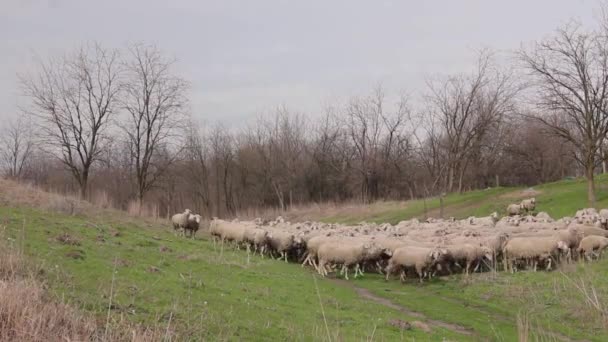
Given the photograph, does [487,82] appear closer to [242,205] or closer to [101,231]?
[242,205]

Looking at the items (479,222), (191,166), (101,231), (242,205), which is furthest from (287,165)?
(101,231)

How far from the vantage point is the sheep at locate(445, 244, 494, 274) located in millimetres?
16766

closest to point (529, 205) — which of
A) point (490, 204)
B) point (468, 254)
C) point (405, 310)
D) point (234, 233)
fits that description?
point (490, 204)

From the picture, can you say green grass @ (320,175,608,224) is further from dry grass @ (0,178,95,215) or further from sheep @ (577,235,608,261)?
dry grass @ (0,178,95,215)

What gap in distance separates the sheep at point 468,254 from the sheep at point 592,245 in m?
2.81

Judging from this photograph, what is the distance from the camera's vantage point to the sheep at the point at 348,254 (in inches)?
702

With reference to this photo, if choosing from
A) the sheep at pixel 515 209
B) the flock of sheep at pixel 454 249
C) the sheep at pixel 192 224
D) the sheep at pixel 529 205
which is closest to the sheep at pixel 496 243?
the flock of sheep at pixel 454 249

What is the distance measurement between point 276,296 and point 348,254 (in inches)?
258

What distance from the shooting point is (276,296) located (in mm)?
11648

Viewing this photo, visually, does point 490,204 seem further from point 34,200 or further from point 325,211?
point 34,200

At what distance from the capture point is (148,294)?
8.75 meters

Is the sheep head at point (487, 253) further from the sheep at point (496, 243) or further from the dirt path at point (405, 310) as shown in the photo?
the dirt path at point (405, 310)

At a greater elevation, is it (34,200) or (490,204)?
(34,200)

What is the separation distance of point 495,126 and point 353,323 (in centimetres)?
4756
